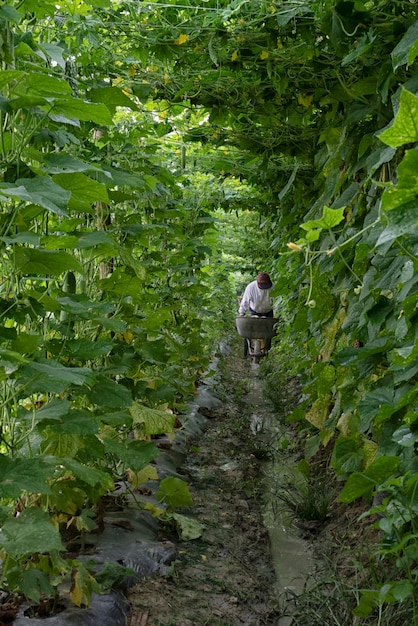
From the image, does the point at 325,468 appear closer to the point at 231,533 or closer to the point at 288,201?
the point at 231,533

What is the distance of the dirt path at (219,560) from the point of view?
2303mm

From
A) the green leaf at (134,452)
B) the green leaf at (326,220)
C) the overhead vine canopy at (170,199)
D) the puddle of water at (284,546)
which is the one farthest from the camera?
the puddle of water at (284,546)

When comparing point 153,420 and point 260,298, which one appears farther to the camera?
point 260,298

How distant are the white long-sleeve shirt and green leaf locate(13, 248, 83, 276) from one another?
7.42 metres

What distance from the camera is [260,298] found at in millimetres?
9070

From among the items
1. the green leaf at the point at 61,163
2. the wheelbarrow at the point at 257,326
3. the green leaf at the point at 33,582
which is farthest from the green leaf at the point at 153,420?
the wheelbarrow at the point at 257,326

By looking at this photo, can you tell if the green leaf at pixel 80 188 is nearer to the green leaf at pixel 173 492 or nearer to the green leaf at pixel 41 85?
the green leaf at pixel 41 85

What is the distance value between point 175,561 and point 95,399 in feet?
3.00

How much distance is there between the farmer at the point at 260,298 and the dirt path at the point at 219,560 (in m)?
4.30

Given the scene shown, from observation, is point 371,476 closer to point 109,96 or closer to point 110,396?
point 110,396

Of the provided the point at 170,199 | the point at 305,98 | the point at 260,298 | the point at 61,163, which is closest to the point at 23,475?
the point at 61,163

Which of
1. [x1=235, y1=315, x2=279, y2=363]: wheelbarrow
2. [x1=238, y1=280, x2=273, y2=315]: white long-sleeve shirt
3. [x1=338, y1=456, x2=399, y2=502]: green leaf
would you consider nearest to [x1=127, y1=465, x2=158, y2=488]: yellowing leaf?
[x1=338, y1=456, x2=399, y2=502]: green leaf

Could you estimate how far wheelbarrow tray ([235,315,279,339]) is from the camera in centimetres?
852

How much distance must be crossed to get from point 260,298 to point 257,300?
5 cm
